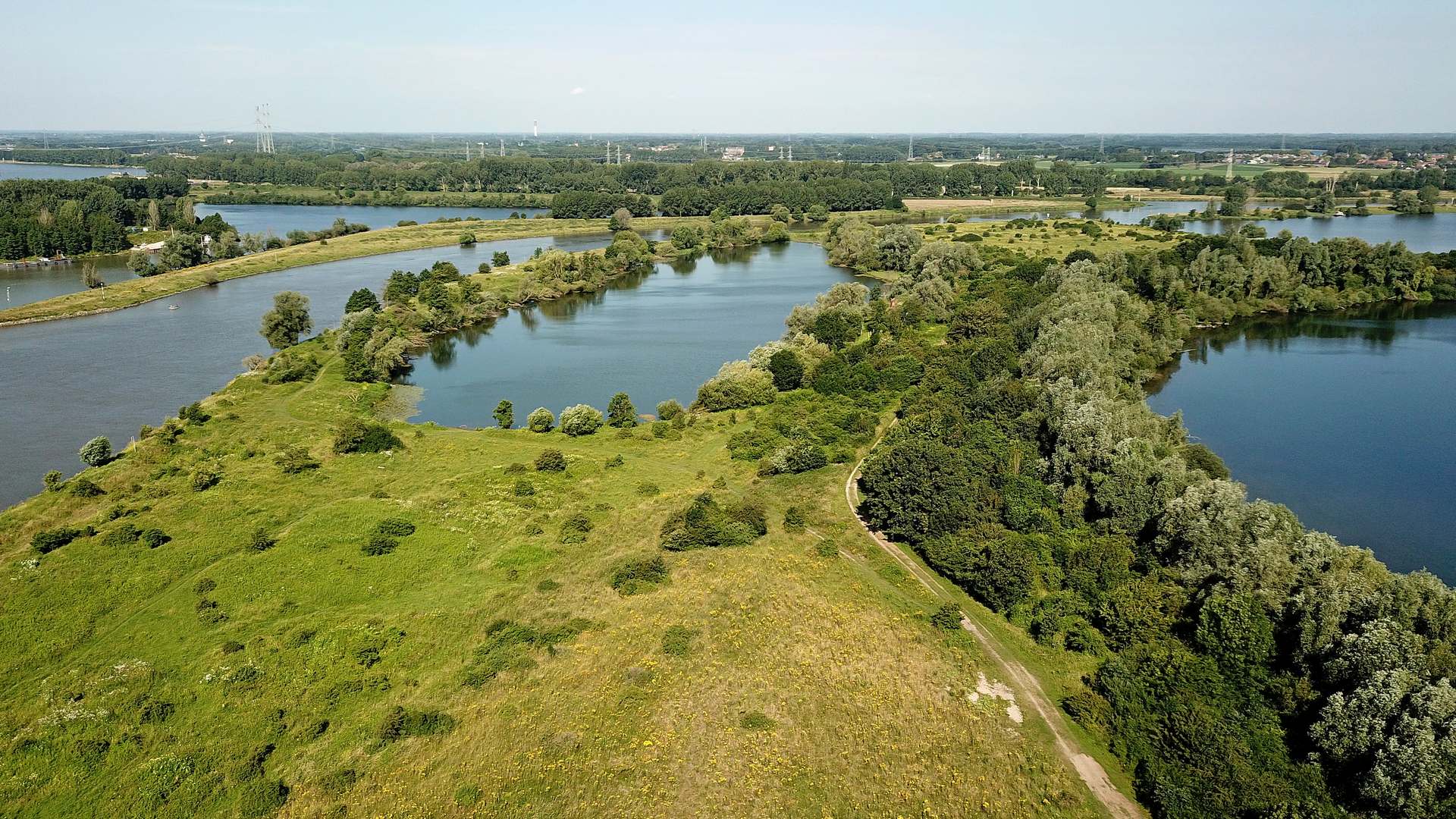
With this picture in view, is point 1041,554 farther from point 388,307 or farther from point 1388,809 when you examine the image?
point 388,307

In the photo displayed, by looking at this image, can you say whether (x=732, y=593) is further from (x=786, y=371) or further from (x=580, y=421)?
(x=786, y=371)

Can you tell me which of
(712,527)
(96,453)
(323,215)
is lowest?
(712,527)

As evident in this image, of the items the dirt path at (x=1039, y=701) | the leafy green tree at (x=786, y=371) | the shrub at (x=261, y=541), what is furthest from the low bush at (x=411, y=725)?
the leafy green tree at (x=786, y=371)

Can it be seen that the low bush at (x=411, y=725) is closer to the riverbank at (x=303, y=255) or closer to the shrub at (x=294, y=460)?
the shrub at (x=294, y=460)

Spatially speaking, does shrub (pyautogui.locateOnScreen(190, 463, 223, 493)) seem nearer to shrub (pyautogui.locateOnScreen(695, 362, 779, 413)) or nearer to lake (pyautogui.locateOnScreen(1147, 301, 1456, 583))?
shrub (pyautogui.locateOnScreen(695, 362, 779, 413))

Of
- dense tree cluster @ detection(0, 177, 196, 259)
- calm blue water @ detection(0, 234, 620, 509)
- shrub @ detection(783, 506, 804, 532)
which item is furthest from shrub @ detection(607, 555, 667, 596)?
dense tree cluster @ detection(0, 177, 196, 259)

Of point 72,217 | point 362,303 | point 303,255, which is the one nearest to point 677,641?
point 362,303
